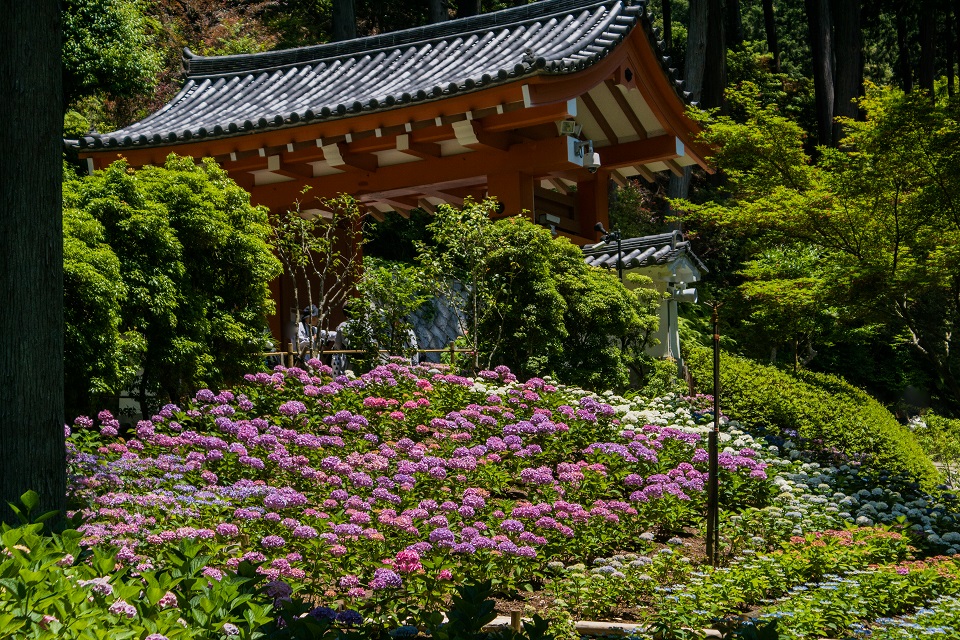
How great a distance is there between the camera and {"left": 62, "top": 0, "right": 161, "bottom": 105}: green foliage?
1561cm

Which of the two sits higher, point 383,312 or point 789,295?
point 789,295

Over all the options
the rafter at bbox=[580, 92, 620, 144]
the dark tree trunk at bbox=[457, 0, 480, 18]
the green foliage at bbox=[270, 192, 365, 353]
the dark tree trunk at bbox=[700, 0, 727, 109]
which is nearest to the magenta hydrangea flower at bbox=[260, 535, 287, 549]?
the green foliage at bbox=[270, 192, 365, 353]

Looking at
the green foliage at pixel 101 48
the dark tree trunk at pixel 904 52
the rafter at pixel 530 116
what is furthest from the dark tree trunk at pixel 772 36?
Result: the green foliage at pixel 101 48

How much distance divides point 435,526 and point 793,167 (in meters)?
8.59

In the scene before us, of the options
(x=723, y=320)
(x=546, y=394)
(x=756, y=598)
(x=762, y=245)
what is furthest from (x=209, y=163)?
(x=723, y=320)

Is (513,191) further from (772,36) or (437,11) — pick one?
(772,36)

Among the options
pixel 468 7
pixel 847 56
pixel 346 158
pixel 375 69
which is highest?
pixel 468 7

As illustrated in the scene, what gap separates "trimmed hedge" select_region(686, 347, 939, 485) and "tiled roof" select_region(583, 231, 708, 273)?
1.38 m

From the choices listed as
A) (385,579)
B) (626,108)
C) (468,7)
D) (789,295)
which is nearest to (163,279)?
(385,579)

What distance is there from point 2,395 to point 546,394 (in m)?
5.62

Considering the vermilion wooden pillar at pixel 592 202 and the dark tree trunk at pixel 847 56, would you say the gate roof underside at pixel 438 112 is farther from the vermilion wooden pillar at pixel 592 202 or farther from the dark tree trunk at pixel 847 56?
the dark tree trunk at pixel 847 56

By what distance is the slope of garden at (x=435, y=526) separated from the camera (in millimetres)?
3730

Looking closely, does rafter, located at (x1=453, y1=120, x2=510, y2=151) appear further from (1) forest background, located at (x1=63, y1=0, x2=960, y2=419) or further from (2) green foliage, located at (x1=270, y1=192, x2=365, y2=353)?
(1) forest background, located at (x1=63, y1=0, x2=960, y2=419)

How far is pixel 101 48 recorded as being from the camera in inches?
619
